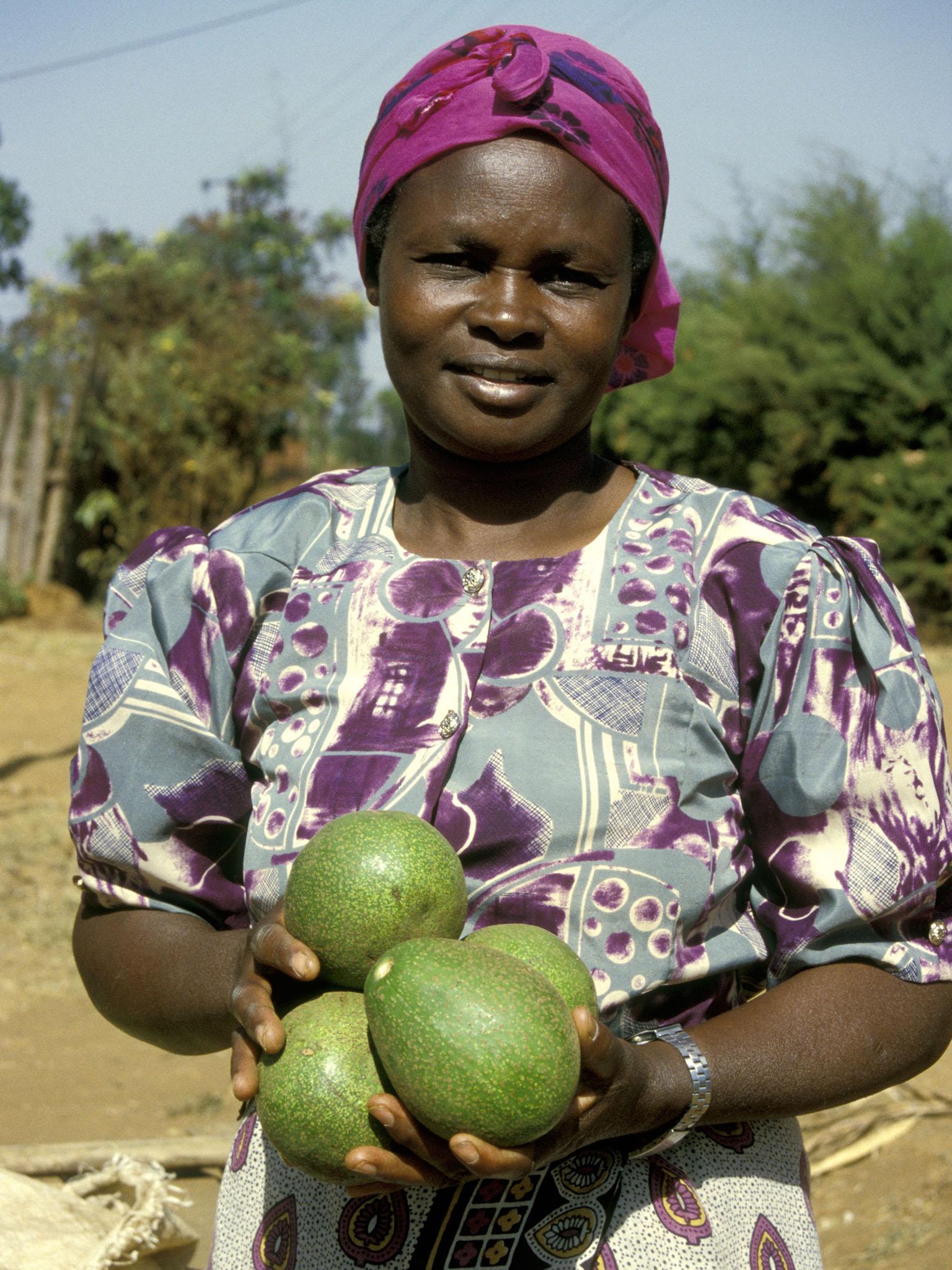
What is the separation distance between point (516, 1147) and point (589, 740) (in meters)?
0.58

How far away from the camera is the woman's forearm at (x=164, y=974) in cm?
201

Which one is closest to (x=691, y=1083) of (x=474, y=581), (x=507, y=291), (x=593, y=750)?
(x=593, y=750)

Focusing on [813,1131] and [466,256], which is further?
[813,1131]

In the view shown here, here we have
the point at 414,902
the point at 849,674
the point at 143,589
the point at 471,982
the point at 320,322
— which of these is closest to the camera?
the point at 471,982

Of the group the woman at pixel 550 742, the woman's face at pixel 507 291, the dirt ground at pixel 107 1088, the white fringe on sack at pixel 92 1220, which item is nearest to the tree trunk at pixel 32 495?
the dirt ground at pixel 107 1088

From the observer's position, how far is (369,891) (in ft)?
5.37

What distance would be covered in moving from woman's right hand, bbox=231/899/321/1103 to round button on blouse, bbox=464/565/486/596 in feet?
1.88

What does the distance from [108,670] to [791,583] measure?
42.9 inches

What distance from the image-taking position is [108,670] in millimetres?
2113

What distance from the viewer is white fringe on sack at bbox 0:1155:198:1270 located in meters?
3.01

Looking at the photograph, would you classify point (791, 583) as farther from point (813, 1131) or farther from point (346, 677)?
point (813, 1131)

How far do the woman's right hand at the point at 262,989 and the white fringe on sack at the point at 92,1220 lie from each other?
1.65m

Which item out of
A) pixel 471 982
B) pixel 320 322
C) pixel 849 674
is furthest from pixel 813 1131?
pixel 320 322

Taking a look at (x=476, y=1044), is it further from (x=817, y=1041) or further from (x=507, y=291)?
(x=507, y=291)
